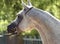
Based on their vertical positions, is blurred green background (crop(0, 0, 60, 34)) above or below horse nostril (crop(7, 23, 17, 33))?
above

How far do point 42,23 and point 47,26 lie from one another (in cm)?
7

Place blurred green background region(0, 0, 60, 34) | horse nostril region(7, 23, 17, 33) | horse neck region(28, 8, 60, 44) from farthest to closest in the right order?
blurred green background region(0, 0, 60, 34)
horse nostril region(7, 23, 17, 33)
horse neck region(28, 8, 60, 44)

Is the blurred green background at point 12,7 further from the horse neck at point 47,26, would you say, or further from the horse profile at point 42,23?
the horse neck at point 47,26

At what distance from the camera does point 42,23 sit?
3057 millimetres

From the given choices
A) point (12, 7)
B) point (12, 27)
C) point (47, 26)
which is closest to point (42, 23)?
point (47, 26)

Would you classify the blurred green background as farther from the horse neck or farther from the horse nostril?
the horse neck

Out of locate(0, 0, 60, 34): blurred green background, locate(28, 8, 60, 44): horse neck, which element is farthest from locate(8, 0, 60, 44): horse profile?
locate(0, 0, 60, 34): blurred green background

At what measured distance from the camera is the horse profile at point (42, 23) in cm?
297

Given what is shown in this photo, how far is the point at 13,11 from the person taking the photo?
7.46m

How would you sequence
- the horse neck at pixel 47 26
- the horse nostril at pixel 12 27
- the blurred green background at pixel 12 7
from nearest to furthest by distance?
the horse neck at pixel 47 26, the horse nostril at pixel 12 27, the blurred green background at pixel 12 7

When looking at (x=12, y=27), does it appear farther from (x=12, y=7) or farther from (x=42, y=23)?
(x=12, y=7)

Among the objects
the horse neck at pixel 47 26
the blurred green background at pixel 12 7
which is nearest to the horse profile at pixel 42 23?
the horse neck at pixel 47 26

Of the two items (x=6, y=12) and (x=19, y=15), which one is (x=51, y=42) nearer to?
(x=19, y=15)

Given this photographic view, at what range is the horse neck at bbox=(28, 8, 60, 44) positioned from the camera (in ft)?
9.70
